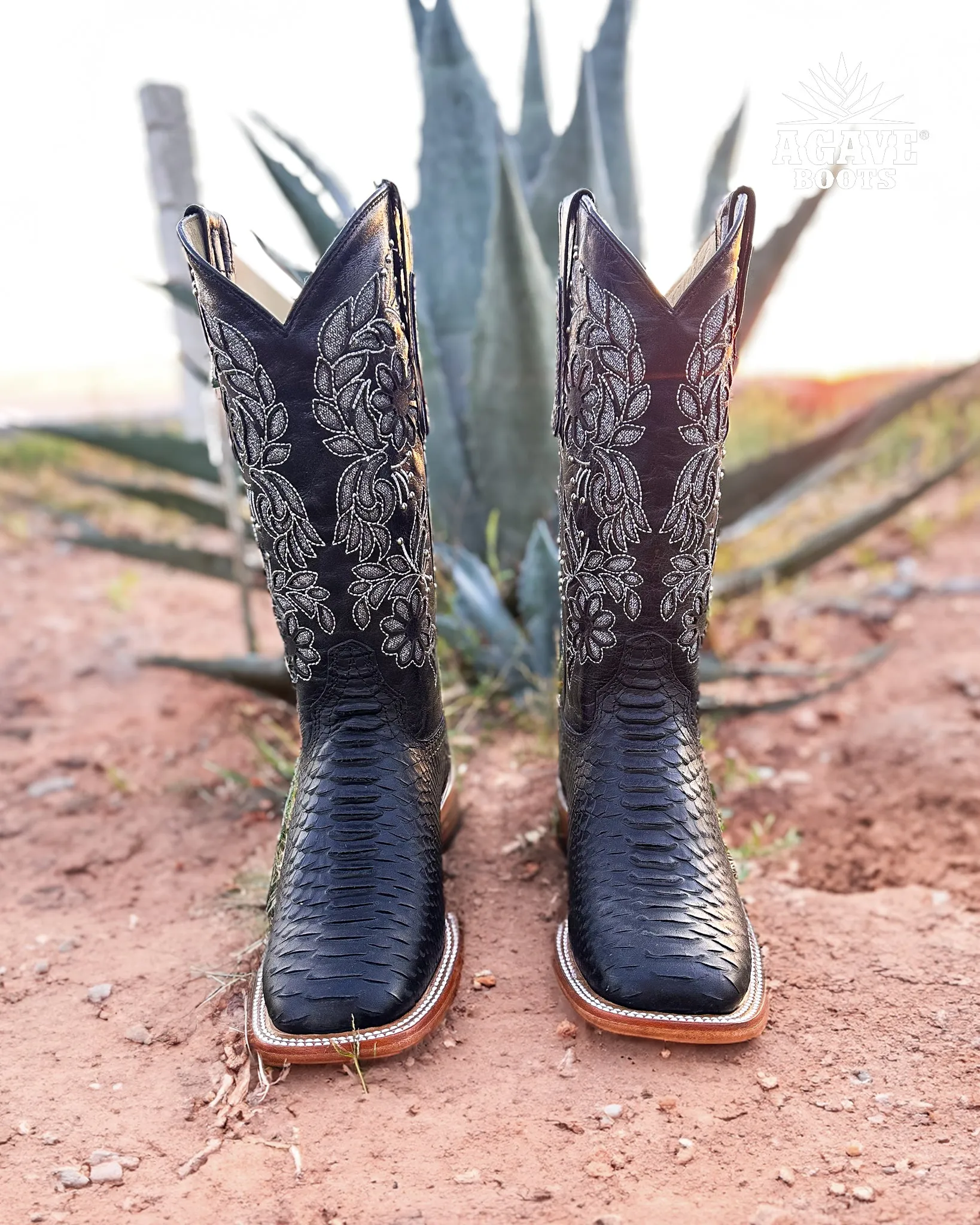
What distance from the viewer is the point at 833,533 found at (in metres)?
2.09

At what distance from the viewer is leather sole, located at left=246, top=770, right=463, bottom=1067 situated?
1.03 m

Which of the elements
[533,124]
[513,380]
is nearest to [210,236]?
[513,380]

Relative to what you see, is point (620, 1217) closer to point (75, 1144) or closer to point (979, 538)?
point (75, 1144)

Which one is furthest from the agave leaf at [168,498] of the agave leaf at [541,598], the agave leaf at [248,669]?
the agave leaf at [541,598]

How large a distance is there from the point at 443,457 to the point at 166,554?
0.67m

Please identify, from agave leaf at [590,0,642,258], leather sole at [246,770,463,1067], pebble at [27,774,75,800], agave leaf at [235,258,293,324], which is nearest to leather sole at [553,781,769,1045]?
leather sole at [246,770,463,1067]

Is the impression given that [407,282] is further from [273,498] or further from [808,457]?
[808,457]

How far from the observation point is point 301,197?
5.93 feet

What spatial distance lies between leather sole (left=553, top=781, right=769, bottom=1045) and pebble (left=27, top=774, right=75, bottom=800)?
1.24 meters

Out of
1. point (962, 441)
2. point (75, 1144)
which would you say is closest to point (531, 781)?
point (75, 1144)

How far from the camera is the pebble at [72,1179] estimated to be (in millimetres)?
914

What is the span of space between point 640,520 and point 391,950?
2.00 ft

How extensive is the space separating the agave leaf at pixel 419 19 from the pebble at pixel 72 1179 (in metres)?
2.10

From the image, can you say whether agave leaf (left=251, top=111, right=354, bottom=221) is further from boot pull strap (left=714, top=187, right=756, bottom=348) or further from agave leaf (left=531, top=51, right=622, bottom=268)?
boot pull strap (left=714, top=187, right=756, bottom=348)
